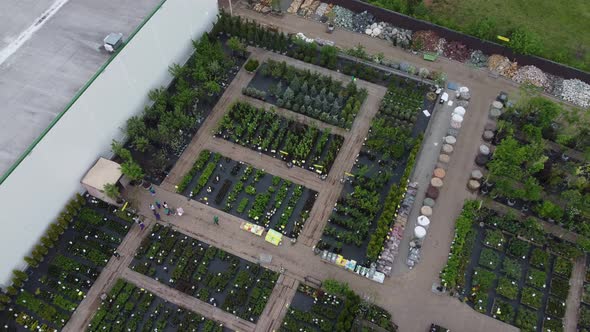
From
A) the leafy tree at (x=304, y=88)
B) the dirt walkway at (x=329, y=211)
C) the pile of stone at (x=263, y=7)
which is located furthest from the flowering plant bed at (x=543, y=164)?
the pile of stone at (x=263, y=7)

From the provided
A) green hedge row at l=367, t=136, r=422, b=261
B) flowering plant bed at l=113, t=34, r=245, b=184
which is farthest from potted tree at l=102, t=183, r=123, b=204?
green hedge row at l=367, t=136, r=422, b=261

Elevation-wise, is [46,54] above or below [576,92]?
below

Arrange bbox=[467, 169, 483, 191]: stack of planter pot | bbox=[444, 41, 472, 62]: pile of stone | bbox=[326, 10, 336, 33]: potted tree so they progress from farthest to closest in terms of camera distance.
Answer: bbox=[326, 10, 336, 33]: potted tree, bbox=[444, 41, 472, 62]: pile of stone, bbox=[467, 169, 483, 191]: stack of planter pot

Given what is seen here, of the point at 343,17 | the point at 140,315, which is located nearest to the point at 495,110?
the point at 343,17

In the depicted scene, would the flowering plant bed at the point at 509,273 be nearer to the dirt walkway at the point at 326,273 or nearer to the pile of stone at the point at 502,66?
the dirt walkway at the point at 326,273

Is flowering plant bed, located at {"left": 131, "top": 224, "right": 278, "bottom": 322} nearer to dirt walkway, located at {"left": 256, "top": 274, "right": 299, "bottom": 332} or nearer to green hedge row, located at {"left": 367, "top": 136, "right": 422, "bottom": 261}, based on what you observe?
dirt walkway, located at {"left": 256, "top": 274, "right": 299, "bottom": 332}

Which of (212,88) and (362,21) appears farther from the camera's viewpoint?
(362,21)

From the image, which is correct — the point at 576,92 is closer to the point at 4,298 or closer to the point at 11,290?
the point at 11,290
